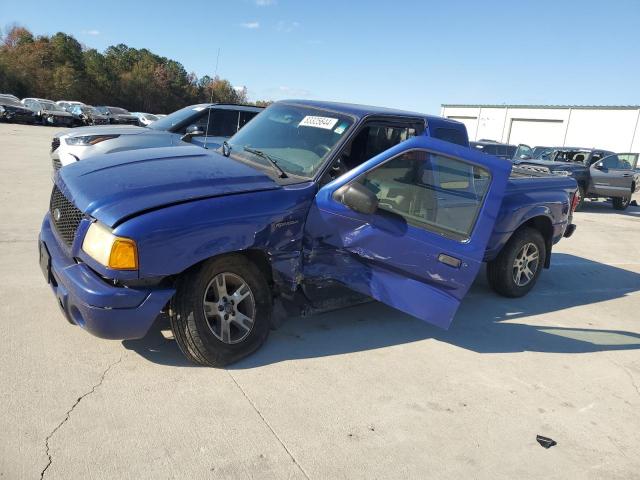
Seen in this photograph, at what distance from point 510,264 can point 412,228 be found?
7.43 ft

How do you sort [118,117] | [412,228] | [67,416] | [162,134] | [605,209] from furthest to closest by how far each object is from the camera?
[118,117] → [605,209] → [162,134] → [412,228] → [67,416]

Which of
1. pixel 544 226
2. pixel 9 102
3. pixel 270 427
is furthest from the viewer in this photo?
pixel 9 102

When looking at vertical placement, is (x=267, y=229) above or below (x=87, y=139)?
below

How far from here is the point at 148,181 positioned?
10.5 feet

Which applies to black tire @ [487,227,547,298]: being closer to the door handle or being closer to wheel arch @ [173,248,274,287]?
the door handle

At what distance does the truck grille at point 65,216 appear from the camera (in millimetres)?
3181

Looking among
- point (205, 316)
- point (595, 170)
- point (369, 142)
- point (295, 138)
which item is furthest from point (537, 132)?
point (205, 316)

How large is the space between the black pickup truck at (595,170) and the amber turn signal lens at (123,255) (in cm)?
1332

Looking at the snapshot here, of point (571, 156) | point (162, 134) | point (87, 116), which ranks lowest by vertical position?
point (162, 134)

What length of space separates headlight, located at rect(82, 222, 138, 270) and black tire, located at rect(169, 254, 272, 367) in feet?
1.42

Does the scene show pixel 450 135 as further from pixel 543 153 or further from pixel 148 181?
pixel 543 153

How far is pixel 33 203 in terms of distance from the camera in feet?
25.9

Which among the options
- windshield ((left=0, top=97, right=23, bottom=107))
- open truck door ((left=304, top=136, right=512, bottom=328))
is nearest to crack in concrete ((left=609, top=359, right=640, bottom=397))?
open truck door ((left=304, top=136, right=512, bottom=328))

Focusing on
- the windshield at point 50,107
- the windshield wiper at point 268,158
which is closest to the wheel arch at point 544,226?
the windshield wiper at point 268,158
